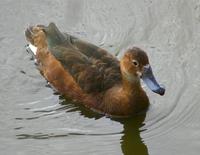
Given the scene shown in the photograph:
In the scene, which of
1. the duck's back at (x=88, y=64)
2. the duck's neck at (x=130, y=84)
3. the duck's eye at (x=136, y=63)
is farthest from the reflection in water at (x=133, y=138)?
the duck's eye at (x=136, y=63)

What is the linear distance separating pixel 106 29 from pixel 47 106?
1972mm

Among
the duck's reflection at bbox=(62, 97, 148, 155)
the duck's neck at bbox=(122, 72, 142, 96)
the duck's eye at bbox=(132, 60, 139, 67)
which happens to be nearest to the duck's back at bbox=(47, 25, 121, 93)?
the duck's neck at bbox=(122, 72, 142, 96)

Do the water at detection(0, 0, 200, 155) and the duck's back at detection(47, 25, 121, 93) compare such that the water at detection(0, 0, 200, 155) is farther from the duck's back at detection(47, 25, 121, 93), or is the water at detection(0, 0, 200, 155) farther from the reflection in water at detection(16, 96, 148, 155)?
the duck's back at detection(47, 25, 121, 93)

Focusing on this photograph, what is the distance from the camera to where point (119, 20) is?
1038 cm

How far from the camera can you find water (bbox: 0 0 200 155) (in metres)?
8.13

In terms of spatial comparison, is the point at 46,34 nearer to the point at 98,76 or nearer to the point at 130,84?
the point at 98,76

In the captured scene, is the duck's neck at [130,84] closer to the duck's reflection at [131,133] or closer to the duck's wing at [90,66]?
the duck's wing at [90,66]

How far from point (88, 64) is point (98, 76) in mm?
259

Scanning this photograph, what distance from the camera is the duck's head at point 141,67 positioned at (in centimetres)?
820

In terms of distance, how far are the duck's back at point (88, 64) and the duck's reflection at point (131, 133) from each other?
1.04 ft

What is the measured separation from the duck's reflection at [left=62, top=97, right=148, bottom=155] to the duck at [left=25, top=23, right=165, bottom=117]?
76 mm

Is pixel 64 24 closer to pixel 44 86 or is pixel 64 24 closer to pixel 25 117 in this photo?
pixel 44 86

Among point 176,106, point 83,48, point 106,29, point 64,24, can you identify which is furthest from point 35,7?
point 176,106

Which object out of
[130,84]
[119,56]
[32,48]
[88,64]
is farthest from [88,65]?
[32,48]
